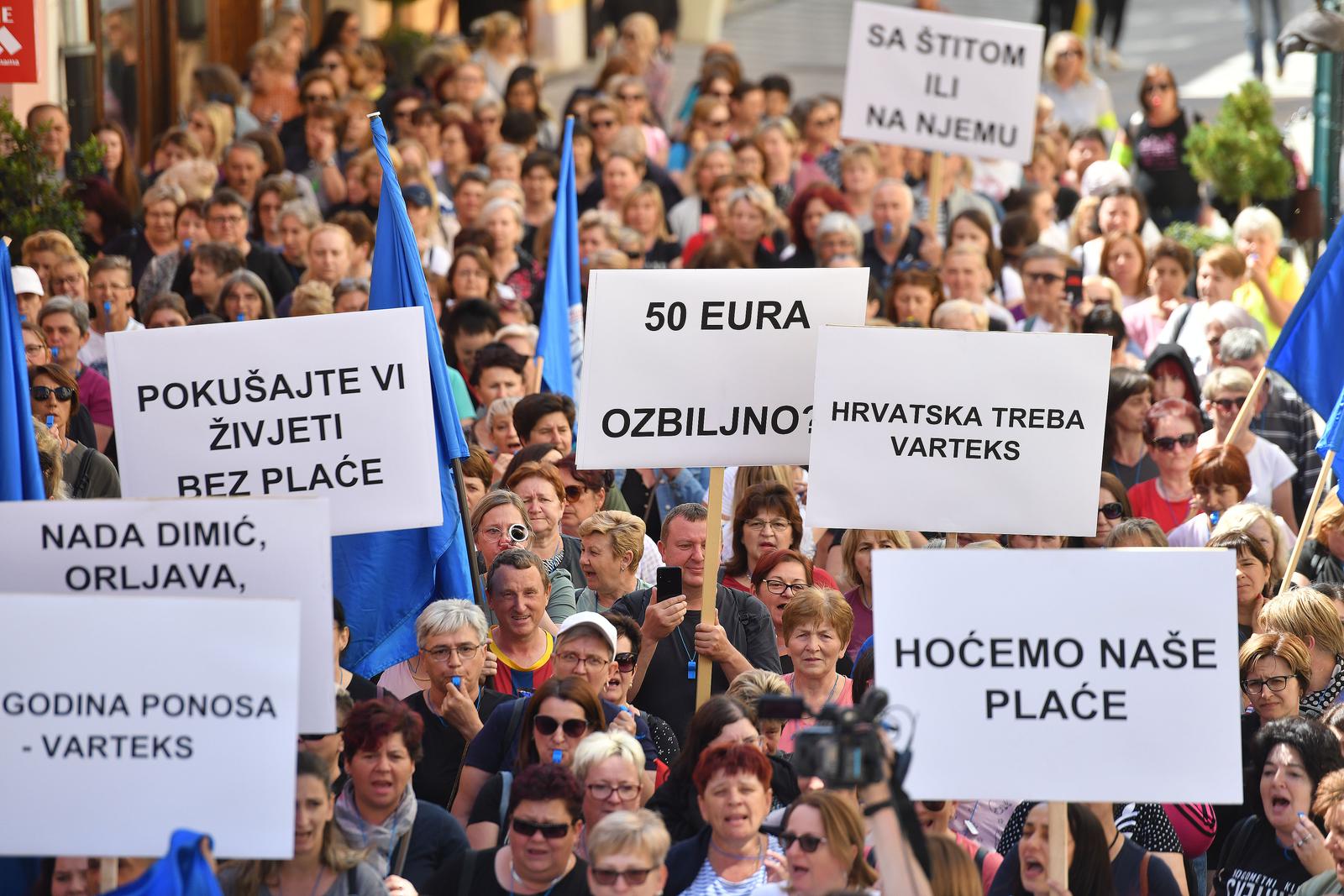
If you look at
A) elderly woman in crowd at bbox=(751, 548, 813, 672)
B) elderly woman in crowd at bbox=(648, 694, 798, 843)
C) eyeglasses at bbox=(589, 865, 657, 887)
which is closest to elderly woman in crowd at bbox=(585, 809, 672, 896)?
eyeglasses at bbox=(589, 865, 657, 887)

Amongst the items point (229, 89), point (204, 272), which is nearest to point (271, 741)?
point (204, 272)

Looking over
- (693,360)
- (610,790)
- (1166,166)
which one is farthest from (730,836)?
(1166,166)

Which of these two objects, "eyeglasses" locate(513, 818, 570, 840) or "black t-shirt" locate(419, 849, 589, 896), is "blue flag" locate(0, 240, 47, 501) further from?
"eyeglasses" locate(513, 818, 570, 840)

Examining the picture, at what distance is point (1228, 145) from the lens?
15.8 metres

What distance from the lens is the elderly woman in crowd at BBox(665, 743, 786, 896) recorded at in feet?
21.0

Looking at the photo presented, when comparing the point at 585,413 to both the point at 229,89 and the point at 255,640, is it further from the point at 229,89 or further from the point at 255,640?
the point at 229,89

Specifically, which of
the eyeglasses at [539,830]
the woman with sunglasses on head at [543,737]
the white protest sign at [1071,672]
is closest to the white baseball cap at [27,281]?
the woman with sunglasses on head at [543,737]

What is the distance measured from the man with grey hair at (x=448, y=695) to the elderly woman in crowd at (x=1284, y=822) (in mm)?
2384

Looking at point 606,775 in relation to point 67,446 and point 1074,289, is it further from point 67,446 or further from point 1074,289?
point 1074,289

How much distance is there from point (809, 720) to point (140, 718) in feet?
8.35

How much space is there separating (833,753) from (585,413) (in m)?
2.97

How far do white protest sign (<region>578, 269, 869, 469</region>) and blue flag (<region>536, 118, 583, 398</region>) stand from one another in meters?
3.24

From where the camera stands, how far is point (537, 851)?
20.5ft

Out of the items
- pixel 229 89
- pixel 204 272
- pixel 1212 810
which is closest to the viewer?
pixel 1212 810
